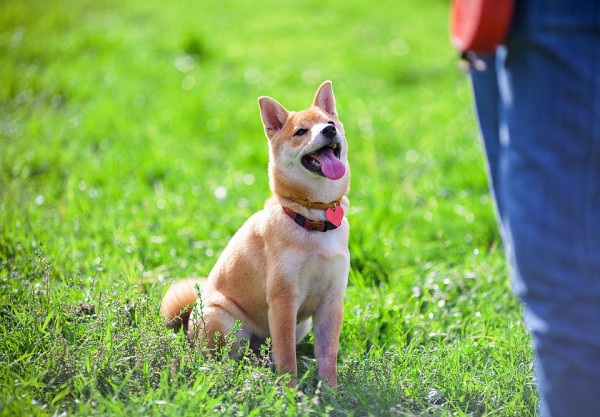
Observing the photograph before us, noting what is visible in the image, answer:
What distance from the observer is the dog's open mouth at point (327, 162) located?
10.1 ft

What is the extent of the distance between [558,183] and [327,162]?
1265 millimetres

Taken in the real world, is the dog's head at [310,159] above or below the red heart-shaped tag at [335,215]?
above

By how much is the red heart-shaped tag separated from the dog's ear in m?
0.53

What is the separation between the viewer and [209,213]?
489 centimetres

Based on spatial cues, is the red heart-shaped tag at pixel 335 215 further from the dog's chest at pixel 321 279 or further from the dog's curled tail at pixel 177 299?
the dog's curled tail at pixel 177 299

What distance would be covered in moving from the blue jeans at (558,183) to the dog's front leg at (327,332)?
1.14 m

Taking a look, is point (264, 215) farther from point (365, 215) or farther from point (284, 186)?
point (365, 215)

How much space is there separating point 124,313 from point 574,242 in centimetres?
180

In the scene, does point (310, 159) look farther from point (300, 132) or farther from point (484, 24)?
point (484, 24)

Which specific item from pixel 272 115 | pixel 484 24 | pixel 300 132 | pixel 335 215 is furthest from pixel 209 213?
pixel 484 24

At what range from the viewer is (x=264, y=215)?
3195 millimetres

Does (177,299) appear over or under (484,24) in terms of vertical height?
under

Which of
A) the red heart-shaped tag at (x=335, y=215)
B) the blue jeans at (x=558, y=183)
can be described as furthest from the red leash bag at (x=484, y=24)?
the red heart-shaped tag at (x=335, y=215)

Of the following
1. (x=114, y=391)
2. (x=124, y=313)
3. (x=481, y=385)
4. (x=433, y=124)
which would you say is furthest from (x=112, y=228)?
(x=433, y=124)
